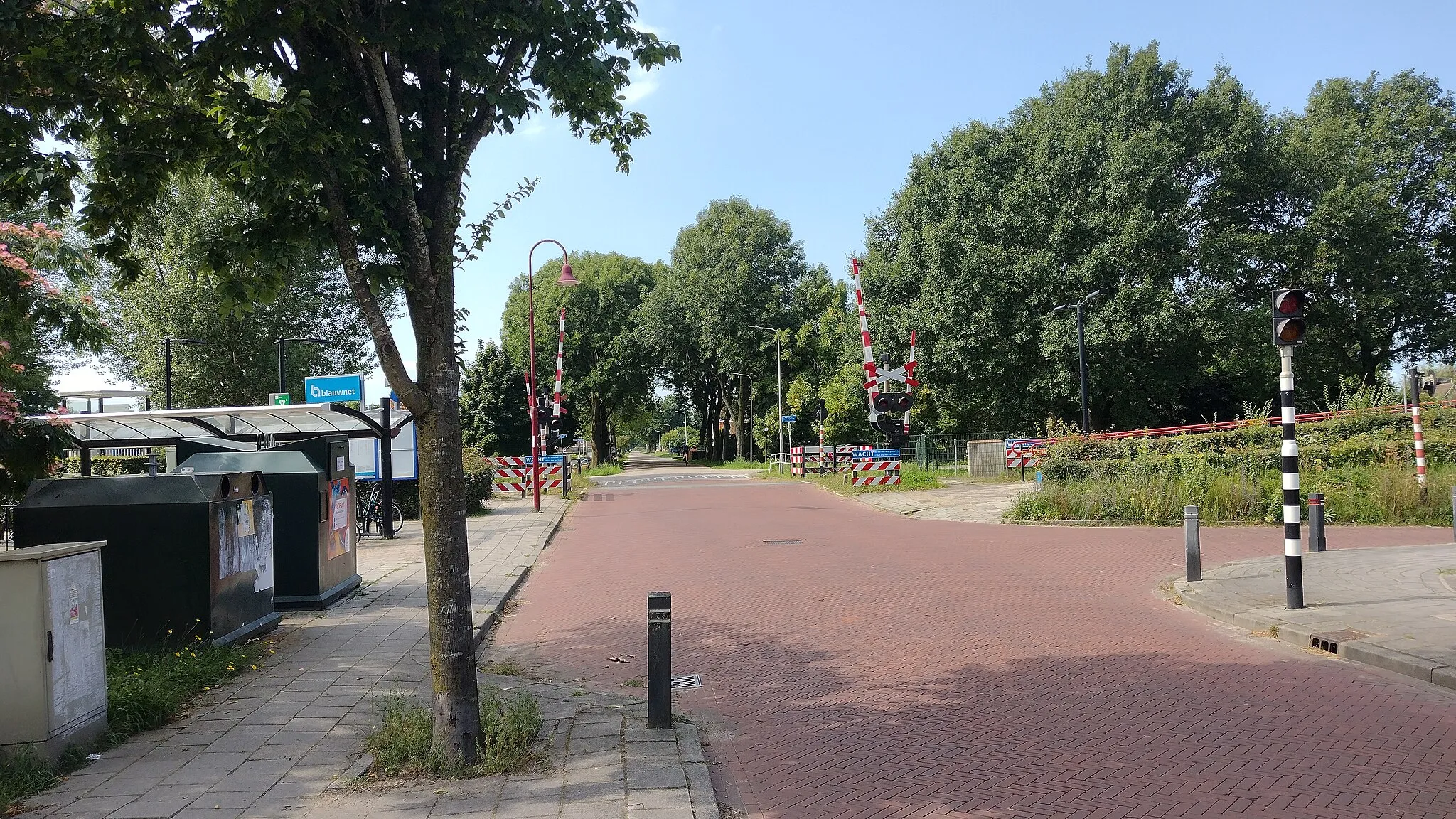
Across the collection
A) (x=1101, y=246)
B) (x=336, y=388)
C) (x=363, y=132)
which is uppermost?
(x=1101, y=246)

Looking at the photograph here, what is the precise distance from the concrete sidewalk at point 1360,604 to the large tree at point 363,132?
21.5ft

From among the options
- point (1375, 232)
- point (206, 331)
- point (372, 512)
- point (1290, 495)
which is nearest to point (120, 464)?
point (206, 331)

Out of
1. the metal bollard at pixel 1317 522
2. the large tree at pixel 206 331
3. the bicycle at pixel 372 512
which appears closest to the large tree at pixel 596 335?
the large tree at pixel 206 331

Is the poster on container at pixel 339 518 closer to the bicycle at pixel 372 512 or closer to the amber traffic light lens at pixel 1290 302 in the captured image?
the bicycle at pixel 372 512

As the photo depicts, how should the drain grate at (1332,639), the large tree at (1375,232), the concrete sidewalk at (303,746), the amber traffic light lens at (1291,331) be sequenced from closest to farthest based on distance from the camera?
the concrete sidewalk at (303,746) → the drain grate at (1332,639) → the amber traffic light lens at (1291,331) → the large tree at (1375,232)

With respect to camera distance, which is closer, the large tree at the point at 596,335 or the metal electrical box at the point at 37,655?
the metal electrical box at the point at 37,655

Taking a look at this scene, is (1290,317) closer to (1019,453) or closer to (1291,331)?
(1291,331)

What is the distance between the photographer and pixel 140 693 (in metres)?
5.71

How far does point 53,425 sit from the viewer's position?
309 inches

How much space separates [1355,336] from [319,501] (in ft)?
131

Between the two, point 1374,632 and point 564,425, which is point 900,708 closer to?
point 1374,632

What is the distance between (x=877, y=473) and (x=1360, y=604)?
65.5 ft

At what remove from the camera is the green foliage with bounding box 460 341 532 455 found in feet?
174

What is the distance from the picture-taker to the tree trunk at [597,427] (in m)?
64.0
